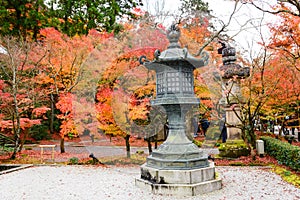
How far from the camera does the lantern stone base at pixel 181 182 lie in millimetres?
5406

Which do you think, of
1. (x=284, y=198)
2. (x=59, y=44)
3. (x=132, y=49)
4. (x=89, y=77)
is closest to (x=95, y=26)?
(x=59, y=44)

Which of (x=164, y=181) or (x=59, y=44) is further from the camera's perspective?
(x=59, y=44)

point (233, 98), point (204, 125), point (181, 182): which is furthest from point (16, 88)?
point (204, 125)

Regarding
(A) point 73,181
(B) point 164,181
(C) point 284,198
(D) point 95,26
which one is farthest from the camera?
(D) point 95,26

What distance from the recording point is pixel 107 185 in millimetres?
6398

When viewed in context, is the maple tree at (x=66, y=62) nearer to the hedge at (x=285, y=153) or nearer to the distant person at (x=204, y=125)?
the hedge at (x=285, y=153)

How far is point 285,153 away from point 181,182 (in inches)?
168

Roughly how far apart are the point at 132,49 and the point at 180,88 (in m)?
4.40

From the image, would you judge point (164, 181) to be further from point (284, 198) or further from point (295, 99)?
point (295, 99)

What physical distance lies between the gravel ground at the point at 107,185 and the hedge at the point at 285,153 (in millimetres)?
687

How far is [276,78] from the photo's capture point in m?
10.0

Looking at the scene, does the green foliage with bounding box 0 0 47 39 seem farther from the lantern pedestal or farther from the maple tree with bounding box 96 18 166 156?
the lantern pedestal

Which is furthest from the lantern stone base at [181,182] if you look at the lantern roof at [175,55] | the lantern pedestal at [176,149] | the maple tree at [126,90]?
the maple tree at [126,90]

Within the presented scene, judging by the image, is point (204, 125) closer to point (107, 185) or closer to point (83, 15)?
point (83, 15)
